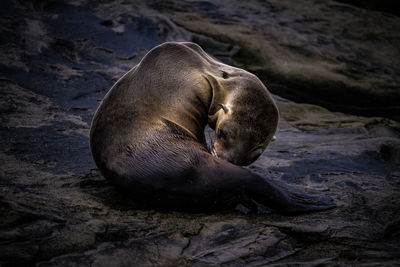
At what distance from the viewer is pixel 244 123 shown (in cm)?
340

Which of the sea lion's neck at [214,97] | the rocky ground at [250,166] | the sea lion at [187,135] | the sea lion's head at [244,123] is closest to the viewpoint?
the rocky ground at [250,166]

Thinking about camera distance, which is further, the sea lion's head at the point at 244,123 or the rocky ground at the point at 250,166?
the sea lion's head at the point at 244,123

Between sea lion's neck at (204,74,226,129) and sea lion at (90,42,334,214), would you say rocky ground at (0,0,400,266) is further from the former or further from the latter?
sea lion's neck at (204,74,226,129)

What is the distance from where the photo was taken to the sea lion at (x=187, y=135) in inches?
113

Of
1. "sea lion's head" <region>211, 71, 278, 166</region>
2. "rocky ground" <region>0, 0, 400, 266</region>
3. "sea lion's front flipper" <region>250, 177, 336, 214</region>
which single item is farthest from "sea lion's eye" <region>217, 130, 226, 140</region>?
"rocky ground" <region>0, 0, 400, 266</region>

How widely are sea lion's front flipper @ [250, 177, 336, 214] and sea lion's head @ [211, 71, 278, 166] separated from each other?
408 mm

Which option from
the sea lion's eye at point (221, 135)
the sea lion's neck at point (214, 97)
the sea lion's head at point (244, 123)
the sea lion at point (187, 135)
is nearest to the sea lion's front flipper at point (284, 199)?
the sea lion at point (187, 135)

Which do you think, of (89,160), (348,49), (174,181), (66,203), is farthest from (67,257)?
Result: (348,49)

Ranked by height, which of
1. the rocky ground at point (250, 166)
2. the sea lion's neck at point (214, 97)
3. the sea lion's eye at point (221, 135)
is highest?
the sea lion's neck at point (214, 97)

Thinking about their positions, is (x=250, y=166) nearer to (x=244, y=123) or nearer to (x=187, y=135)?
(x=244, y=123)

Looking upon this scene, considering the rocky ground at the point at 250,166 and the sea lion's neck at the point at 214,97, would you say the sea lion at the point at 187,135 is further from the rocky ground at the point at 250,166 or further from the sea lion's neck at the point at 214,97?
the rocky ground at the point at 250,166

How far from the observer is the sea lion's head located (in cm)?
337

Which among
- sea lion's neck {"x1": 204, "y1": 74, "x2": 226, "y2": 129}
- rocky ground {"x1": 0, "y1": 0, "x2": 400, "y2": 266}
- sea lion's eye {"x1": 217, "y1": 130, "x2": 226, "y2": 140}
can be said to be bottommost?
rocky ground {"x1": 0, "y1": 0, "x2": 400, "y2": 266}

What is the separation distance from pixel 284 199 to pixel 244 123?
2.25 ft
